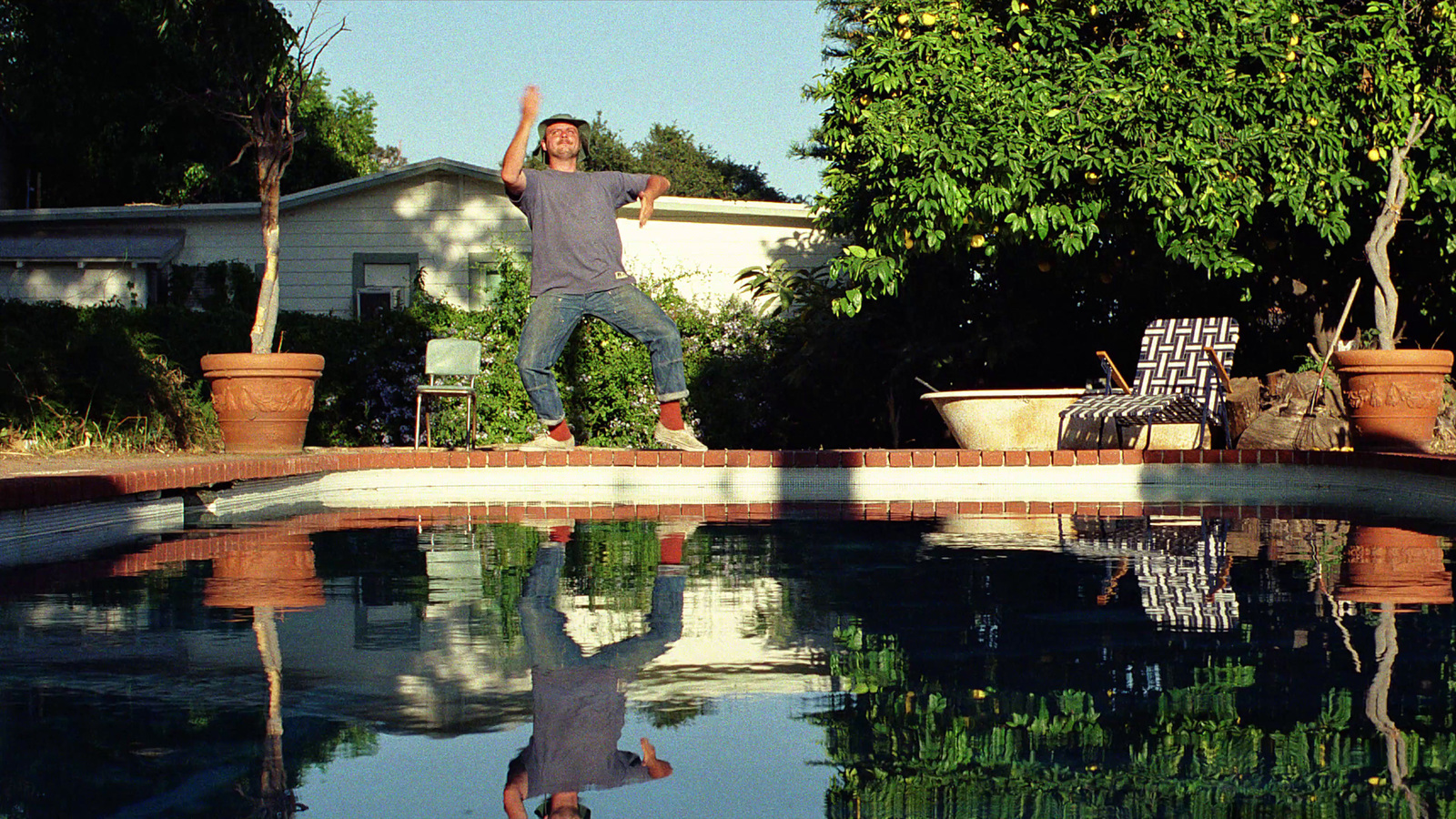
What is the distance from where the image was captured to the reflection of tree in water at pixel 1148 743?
2615 millimetres

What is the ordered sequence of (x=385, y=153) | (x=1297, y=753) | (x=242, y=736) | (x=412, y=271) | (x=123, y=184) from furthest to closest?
(x=385, y=153) < (x=123, y=184) < (x=412, y=271) < (x=242, y=736) < (x=1297, y=753)

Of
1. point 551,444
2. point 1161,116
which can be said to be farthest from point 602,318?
point 1161,116

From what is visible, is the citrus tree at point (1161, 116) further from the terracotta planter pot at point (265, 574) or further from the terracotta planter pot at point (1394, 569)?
the terracotta planter pot at point (265, 574)

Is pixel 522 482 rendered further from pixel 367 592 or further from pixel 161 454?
pixel 367 592

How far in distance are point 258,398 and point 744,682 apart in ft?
26.5

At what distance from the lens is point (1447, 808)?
8.25 ft

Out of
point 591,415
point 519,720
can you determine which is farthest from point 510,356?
point 519,720

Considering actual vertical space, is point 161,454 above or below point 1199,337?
below

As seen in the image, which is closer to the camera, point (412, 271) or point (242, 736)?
point (242, 736)

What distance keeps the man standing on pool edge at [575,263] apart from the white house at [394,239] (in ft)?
34.9

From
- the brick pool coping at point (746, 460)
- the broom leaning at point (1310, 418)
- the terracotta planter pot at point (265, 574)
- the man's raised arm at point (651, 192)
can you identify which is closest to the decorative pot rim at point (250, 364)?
the brick pool coping at point (746, 460)

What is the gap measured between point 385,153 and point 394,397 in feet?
154

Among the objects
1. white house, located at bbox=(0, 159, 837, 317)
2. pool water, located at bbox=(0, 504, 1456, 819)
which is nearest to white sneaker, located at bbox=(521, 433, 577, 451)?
pool water, located at bbox=(0, 504, 1456, 819)

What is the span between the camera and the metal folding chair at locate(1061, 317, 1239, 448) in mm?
11953
